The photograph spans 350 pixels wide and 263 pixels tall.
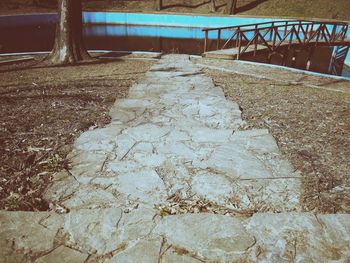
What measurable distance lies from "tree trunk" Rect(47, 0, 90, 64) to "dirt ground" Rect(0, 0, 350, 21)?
19426 mm

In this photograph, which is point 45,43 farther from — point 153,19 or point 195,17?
point 195,17

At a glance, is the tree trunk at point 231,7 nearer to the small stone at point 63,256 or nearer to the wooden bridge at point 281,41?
the wooden bridge at point 281,41

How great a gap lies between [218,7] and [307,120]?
25.4 meters

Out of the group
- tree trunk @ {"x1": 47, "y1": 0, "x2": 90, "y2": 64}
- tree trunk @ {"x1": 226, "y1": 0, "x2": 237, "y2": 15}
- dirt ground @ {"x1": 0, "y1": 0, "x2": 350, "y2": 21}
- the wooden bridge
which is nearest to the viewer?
tree trunk @ {"x1": 47, "y1": 0, "x2": 90, "y2": 64}

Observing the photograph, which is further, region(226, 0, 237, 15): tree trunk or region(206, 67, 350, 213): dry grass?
region(226, 0, 237, 15): tree trunk

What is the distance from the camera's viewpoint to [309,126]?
4.25m

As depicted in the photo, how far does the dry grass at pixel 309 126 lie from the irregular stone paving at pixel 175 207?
19 cm

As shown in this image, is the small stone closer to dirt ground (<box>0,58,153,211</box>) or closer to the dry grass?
dirt ground (<box>0,58,153,211</box>)

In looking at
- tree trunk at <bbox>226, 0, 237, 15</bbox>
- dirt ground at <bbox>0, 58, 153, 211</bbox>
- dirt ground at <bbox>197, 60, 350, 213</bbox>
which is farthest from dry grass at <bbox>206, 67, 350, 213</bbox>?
tree trunk at <bbox>226, 0, 237, 15</bbox>

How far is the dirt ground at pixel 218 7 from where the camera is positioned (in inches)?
928

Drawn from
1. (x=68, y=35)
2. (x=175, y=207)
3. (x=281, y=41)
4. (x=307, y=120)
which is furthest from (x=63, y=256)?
(x=281, y=41)

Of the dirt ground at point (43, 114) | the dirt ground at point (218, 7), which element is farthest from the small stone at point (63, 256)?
the dirt ground at point (218, 7)

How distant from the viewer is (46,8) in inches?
1014

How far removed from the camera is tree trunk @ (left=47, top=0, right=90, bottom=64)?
7.83 meters
